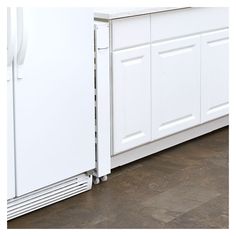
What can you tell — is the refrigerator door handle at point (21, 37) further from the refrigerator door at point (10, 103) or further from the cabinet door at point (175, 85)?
the cabinet door at point (175, 85)

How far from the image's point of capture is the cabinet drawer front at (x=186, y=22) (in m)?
3.57

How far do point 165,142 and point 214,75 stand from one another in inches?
22.4

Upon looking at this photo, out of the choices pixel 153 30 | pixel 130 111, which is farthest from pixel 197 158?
pixel 153 30

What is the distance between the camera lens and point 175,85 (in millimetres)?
3779

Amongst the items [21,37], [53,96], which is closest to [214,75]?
[53,96]

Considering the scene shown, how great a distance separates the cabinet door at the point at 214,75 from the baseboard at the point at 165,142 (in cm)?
8

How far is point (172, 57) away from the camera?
146 inches

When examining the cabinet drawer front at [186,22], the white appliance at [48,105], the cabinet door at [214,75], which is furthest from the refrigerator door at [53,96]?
the cabinet door at [214,75]

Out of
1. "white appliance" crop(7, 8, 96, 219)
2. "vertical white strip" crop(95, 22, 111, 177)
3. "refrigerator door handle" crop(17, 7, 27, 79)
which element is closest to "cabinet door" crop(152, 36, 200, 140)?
"vertical white strip" crop(95, 22, 111, 177)

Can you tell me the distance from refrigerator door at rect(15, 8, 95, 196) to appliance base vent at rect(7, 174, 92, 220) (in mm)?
49

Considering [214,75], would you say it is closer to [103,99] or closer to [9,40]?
[103,99]

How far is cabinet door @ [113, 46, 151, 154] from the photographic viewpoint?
134 inches

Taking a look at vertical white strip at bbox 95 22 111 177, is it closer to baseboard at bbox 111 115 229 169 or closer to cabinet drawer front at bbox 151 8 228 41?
baseboard at bbox 111 115 229 169

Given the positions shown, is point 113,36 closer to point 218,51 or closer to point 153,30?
point 153,30
